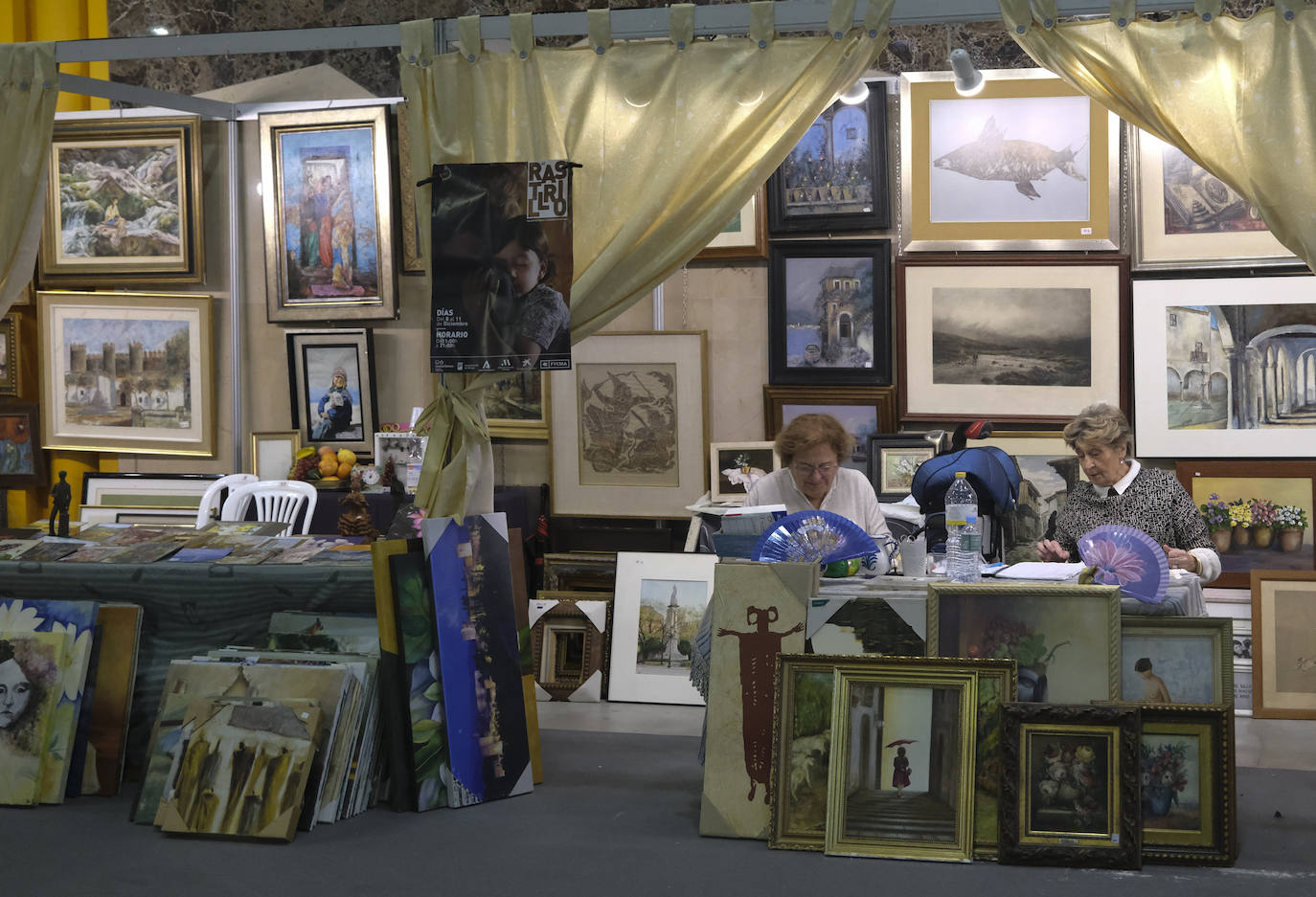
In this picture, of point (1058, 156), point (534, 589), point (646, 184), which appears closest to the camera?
point (646, 184)

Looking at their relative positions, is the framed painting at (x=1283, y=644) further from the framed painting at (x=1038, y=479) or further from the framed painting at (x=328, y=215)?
the framed painting at (x=328, y=215)

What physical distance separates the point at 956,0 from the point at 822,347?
255 cm

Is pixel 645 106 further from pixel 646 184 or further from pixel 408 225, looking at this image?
pixel 408 225

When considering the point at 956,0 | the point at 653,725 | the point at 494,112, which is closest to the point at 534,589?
the point at 653,725

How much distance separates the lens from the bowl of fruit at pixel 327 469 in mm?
6426

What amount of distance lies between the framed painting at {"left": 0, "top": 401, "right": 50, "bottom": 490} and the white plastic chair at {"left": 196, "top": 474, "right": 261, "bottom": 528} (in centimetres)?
127

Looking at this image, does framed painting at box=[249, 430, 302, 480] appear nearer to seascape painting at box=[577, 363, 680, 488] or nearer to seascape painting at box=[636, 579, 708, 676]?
seascape painting at box=[577, 363, 680, 488]

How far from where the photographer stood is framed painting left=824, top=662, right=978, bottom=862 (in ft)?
11.6

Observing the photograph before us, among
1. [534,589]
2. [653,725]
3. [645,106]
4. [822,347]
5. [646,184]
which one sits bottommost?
[653,725]

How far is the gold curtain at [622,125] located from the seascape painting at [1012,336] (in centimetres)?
233

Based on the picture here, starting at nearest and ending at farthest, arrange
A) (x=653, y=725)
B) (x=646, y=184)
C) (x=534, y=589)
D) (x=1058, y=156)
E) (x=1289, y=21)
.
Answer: (x=1289, y=21) < (x=646, y=184) < (x=653, y=725) < (x=1058, y=156) < (x=534, y=589)

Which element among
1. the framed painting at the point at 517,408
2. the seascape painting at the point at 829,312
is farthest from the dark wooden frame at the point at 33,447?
the seascape painting at the point at 829,312

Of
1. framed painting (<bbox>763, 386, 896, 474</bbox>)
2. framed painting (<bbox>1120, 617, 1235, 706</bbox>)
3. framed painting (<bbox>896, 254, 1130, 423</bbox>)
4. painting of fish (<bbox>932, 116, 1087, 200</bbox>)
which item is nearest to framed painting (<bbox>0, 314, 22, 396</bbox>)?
framed painting (<bbox>763, 386, 896, 474</bbox>)

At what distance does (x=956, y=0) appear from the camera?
12.7 feet
